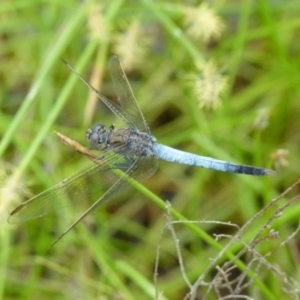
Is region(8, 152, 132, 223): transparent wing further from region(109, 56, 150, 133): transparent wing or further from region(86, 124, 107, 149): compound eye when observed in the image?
region(109, 56, 150, 133): transparent wing

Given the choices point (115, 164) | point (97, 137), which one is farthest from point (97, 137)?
point (115, 164)

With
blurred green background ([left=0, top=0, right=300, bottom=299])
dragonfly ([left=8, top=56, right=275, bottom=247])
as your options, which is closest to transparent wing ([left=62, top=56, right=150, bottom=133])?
dragonfly ([left=8, top=56, right=275, bottom=247])

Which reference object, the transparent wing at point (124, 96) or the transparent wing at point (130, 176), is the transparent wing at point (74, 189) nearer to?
the transparent wing at point (130, 176)

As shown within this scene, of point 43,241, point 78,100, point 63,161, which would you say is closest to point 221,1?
point 78,100

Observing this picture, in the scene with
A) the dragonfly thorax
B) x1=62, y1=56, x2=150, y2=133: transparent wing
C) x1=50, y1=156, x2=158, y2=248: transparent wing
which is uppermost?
x1=62, y1=56, x2=150, y2=133: transparent wing

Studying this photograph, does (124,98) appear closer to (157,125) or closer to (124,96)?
(124,96)

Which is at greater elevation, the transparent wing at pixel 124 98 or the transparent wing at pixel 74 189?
the transparent wing at pixel 124 98

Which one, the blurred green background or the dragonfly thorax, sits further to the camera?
the blurred green background

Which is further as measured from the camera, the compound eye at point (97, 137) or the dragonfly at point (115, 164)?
the compound eye at point (97, 137)

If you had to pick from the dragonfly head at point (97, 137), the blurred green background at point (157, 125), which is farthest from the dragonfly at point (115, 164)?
the blurred green background at point (157, 125)
